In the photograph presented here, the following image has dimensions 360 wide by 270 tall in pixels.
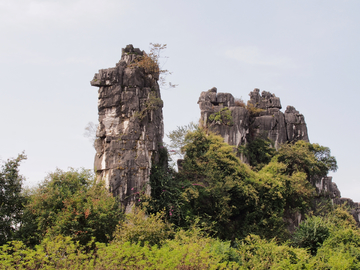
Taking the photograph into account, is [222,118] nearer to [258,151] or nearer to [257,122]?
[258,151]

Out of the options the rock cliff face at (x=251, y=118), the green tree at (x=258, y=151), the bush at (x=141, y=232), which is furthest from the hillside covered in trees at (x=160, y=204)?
the rock cliff face at (x=251, y=118)

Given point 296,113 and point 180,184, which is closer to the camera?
point 180,184

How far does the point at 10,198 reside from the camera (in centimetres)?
1645

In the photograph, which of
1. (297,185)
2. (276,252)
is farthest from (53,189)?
(297,185)

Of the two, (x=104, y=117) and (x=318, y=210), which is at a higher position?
(x=104, y=117)

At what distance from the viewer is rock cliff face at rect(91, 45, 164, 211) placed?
65.1 feet

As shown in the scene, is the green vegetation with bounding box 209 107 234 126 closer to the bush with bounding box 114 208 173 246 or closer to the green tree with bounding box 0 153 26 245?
the bush with bounding box 114 208 173 246

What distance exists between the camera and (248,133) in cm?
3122

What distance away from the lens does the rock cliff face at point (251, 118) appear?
2980 cm

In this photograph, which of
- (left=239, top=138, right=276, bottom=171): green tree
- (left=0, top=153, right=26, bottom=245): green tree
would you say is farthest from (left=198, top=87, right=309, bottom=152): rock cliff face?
(left=0, top=153, right=26, bottom=245): green tree

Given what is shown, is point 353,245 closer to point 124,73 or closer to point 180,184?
point 180,184

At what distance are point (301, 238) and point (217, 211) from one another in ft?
16.3

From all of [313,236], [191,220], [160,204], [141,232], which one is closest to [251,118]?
[313,236]

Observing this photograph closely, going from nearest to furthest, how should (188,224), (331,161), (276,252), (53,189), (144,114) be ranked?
(276,252), (53,189), (188,224), (144,114), (331,161)
